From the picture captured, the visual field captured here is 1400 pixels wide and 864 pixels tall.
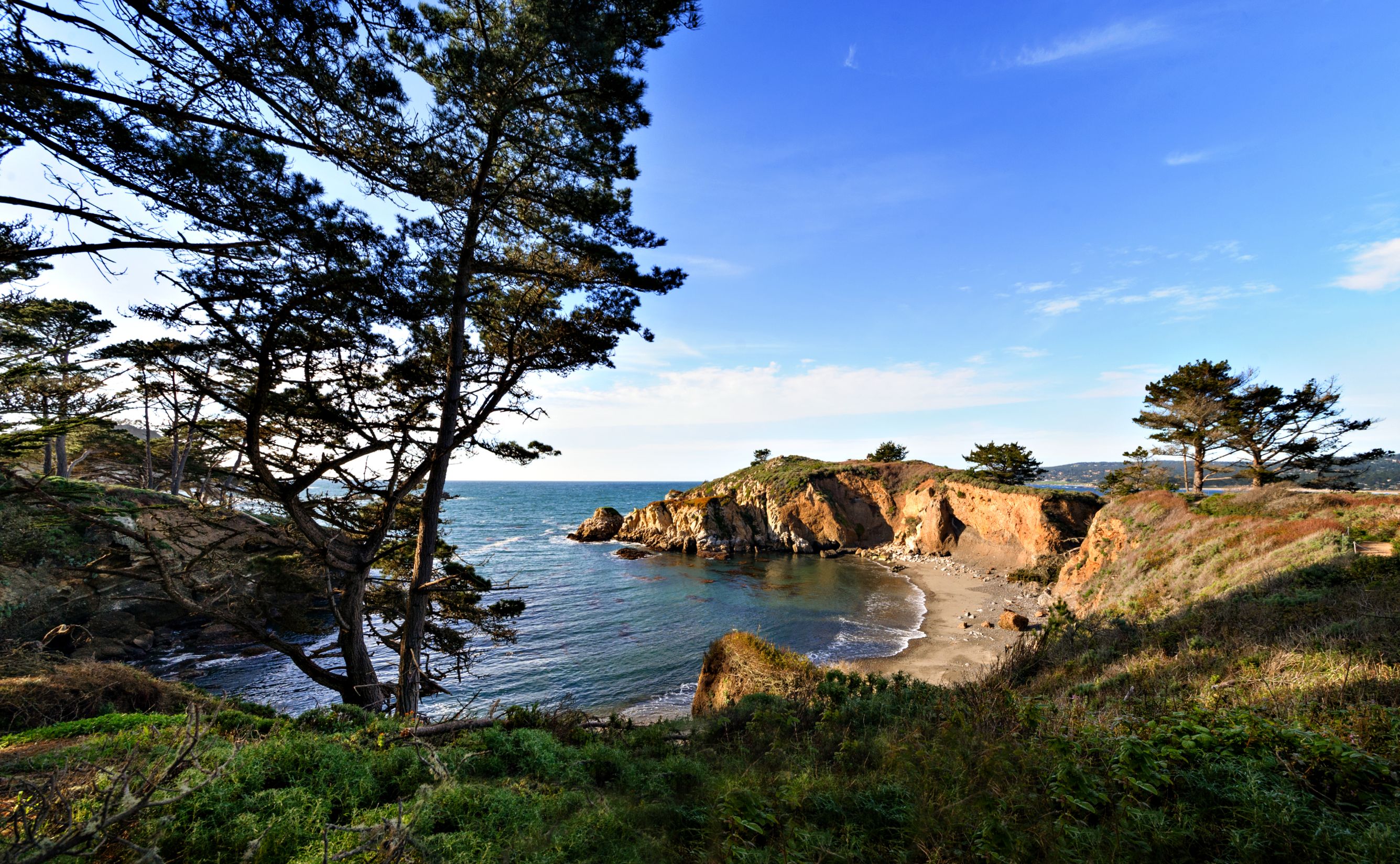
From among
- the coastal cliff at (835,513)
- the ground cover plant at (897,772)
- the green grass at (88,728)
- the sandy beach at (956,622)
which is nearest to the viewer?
the ground cover plant at (897,772)

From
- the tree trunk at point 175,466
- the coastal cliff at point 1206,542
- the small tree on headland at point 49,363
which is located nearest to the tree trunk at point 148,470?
the tree trunk at point 175,466

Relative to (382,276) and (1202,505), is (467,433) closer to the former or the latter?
(382,276)

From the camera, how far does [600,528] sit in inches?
2083

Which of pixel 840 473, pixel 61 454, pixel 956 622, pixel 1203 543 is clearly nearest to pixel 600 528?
pixel 840 473

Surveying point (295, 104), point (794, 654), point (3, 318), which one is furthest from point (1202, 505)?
point (3, 318)

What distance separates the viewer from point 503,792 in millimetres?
4594

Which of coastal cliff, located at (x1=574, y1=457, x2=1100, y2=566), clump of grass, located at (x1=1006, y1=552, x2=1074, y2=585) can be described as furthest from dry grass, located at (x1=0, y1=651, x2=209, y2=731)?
clump of grass, located at (x1=1006, y1=552, x2=1074, y2=585)

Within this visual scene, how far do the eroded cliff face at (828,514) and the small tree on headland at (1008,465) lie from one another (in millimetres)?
3304

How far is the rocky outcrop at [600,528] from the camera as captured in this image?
52169 mm

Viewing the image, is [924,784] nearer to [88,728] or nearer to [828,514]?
[88,728]

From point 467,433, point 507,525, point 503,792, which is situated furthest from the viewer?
point 507,525

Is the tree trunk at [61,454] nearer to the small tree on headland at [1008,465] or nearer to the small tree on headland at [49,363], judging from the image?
the small tree on headland at [49,363]

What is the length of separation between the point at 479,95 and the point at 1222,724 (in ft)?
42.4

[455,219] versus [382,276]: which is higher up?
[455,219]
